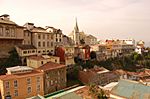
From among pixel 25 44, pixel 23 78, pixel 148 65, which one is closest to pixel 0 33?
pixel 25 44

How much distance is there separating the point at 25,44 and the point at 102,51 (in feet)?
107

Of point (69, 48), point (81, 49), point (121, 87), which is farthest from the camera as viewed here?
point (81, 49)

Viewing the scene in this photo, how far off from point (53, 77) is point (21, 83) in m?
7.34

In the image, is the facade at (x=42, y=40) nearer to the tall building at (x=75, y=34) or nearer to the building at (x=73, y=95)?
the building at (x=73, y=95)

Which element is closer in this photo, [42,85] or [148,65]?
[42,85]

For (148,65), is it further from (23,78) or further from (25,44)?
(23,78)

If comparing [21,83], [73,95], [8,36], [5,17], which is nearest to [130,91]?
[73,95]

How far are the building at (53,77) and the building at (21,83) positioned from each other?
5.35ft

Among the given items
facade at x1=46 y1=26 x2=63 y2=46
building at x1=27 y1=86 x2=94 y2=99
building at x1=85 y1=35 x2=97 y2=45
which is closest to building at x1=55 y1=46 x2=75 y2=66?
facade at x1=46 y1=26 x2=63 y2=46

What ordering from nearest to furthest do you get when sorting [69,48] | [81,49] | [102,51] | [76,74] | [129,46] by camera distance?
[76,74] < [69,48] < [81,49] < [102,51] < [129,46]

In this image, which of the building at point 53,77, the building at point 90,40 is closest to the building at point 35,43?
the building at point 53,77

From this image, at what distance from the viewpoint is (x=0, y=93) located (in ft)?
98.7

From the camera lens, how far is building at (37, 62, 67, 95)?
34.4 meters

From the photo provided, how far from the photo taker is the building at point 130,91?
89.2 ft
